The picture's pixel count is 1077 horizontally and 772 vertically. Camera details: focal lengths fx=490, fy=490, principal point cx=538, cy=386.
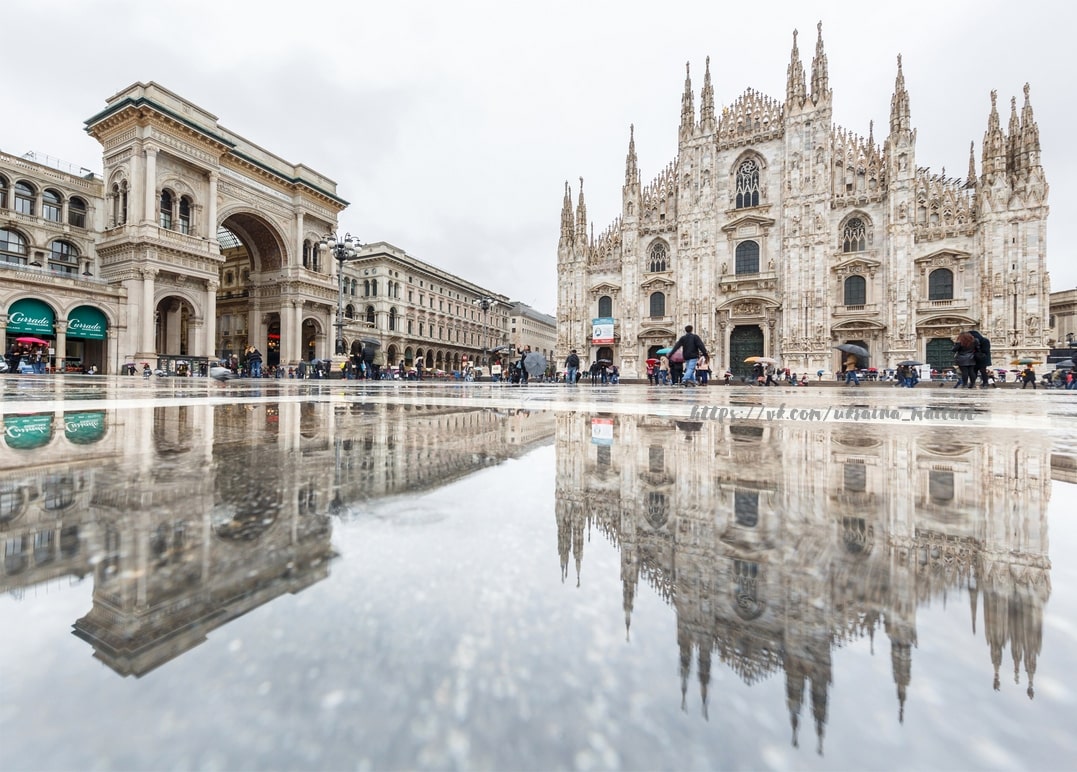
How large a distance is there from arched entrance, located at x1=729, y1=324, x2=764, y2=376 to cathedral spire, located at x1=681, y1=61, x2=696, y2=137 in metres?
11.4

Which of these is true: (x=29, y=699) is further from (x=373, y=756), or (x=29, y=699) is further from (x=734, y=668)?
(x=734, y=668)

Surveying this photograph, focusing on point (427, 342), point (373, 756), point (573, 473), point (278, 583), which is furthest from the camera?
point (427, 342)

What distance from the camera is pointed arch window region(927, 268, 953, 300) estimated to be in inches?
901

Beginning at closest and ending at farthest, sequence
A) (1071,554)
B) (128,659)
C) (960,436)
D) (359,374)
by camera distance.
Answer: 1. (128,659)
2. (1071,554)
3. (960,436)
4. (359,374)

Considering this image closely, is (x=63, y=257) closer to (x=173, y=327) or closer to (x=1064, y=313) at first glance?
(x=173, y=327)

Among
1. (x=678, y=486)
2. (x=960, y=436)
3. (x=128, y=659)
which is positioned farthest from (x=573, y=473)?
(x=960, y=436)

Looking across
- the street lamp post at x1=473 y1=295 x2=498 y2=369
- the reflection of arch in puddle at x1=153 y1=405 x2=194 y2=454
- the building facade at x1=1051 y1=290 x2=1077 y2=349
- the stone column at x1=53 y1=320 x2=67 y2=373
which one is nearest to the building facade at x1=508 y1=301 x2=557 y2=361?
the street lamp post at x1=473 y1=295 x2=498 y2=369

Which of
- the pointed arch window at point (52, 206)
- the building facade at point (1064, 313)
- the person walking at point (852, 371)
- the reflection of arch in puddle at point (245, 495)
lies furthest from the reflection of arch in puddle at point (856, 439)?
the building facade at point (1064, 313)

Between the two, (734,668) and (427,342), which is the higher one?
(427,342)

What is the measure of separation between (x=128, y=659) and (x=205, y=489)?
73 centimetres

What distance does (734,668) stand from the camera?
48 centimetres

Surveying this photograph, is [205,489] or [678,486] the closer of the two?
[205,489]

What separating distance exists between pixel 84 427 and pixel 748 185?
29827mm

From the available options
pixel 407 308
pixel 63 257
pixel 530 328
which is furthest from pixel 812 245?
pixel 530 328
